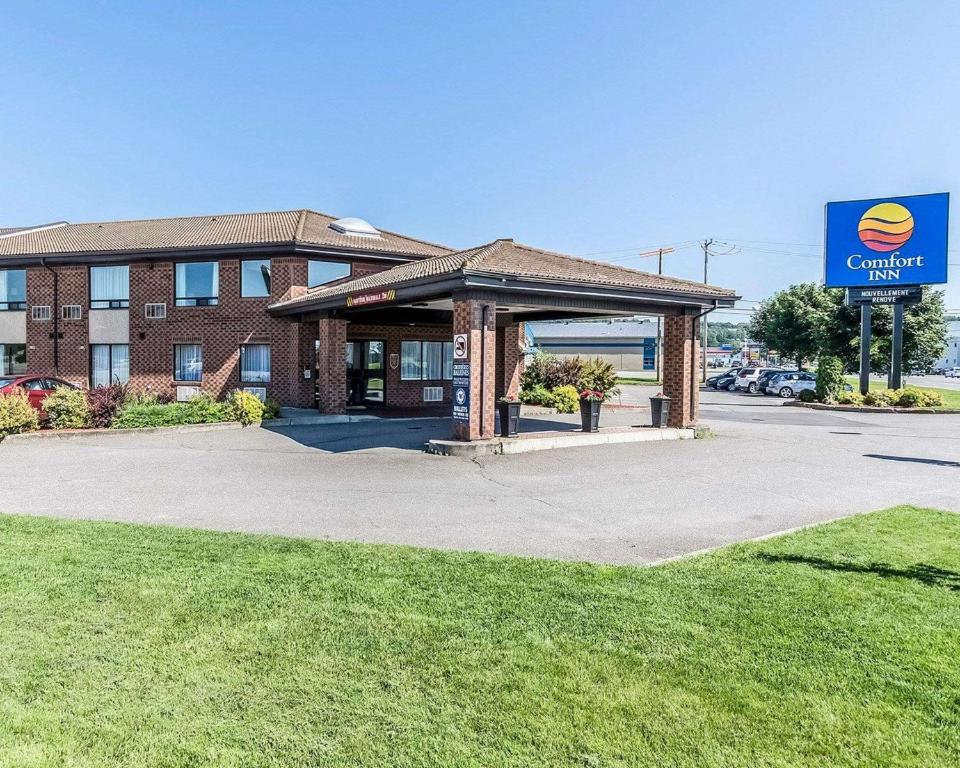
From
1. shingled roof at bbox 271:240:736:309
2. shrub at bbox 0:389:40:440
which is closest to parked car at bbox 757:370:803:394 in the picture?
shingled roof at bbox 271:240:736:309

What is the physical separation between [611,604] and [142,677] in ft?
9.90

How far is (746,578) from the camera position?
208 inches

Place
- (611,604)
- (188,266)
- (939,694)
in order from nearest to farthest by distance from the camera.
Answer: (939,694) < (611,604) < (188,266)

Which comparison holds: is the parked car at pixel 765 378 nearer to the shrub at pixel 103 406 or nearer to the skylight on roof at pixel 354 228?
the skylight on roof at pixel 354 228

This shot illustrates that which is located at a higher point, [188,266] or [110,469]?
[188,266]

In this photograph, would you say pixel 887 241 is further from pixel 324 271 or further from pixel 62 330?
pixel 62 330

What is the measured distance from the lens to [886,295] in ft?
91.4

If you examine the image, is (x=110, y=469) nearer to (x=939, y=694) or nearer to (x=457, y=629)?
(x=457, y=629)

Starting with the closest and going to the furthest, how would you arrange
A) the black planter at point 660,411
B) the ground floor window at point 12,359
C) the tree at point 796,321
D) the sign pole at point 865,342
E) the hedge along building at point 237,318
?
the black planter at point 660,411 < the hedge along building at point 237,318 < the ground floor window at point 12,359 < the sign pole at point 865,342 < the tree at point 796,321

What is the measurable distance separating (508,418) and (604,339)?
64879 mm

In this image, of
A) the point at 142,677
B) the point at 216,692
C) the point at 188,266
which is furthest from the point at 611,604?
the point at 188,266

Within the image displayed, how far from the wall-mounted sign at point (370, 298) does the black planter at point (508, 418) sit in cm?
342

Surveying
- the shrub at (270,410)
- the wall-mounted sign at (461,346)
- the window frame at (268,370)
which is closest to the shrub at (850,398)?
the wall-mounted sign at (461,346)

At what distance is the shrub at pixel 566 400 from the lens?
2184 cm
